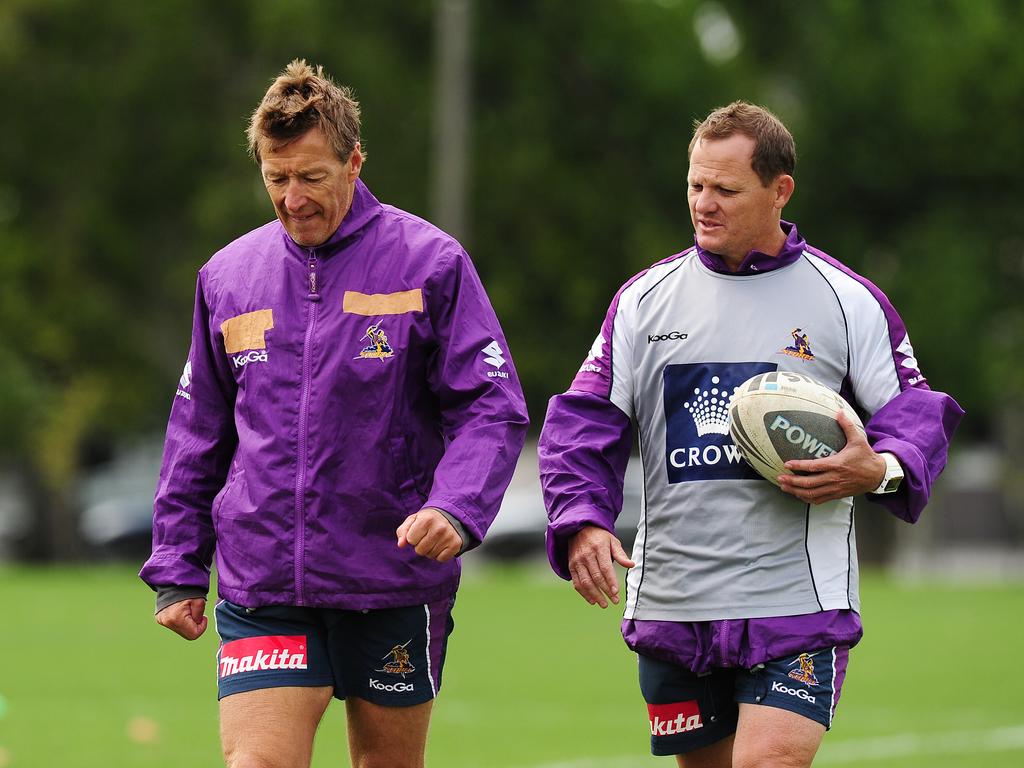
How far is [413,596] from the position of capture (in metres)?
5.40

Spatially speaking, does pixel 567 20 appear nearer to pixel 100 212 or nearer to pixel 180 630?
pixel 100 212

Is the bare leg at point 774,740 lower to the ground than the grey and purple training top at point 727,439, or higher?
lower

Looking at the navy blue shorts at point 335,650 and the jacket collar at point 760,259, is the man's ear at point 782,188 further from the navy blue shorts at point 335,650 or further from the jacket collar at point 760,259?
the navy blue shorts at point 335,650

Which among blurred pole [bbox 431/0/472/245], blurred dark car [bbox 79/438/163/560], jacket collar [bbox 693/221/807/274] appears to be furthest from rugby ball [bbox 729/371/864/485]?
blurred dark car [bbox 79/438/163/560]

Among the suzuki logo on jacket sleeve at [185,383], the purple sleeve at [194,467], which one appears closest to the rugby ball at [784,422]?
the purple sleeve at [194,467]

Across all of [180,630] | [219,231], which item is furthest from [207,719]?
[219,231]

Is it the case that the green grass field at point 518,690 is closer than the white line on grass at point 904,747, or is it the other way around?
the white line on grass at point 904,747

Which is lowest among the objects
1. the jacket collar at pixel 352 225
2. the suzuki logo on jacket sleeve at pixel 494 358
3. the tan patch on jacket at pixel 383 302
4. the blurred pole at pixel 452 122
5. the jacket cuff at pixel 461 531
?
the blurred pole at pixel 452 122

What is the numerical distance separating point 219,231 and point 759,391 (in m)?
23.4

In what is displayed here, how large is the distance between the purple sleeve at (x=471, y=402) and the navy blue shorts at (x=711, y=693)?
763mm

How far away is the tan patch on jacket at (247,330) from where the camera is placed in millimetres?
5465

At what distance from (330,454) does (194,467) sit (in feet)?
1.72

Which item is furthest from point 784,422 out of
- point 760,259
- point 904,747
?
point 904,747

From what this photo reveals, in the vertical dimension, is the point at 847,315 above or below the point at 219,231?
above
